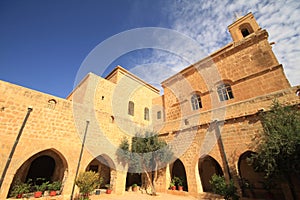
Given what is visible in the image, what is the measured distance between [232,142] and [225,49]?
7906 mm

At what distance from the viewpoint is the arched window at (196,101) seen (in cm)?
1241

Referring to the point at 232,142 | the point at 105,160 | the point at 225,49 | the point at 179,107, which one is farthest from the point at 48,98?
the point at 225,49

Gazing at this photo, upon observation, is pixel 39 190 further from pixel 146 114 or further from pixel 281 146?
pixel 281 146

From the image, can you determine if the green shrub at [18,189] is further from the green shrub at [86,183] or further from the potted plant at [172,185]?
the potted plant at [172,185]

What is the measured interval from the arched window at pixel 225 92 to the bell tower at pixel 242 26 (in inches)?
231

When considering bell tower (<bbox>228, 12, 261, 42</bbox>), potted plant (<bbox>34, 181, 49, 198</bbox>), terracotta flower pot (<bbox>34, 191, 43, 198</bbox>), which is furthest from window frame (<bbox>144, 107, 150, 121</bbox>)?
bell tower (<bbox>228, 12, 261, 42</bbox>)

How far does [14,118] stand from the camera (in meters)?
7.07

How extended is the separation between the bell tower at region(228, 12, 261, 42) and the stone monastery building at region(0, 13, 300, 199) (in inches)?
3.3

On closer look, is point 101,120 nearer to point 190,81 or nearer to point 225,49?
point 190,81

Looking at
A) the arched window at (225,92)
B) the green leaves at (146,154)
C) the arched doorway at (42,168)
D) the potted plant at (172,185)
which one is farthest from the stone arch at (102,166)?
the arched window at (225,92)

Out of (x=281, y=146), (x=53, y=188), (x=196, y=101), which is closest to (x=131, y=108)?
(x=196, y=101)

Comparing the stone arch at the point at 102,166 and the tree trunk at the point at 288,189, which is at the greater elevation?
the stone arch at the point at 102,166

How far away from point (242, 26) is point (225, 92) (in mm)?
8152

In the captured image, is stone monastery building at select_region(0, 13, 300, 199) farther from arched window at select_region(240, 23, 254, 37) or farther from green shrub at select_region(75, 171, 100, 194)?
green shrub at select_region(75, 171, 100, 194)
